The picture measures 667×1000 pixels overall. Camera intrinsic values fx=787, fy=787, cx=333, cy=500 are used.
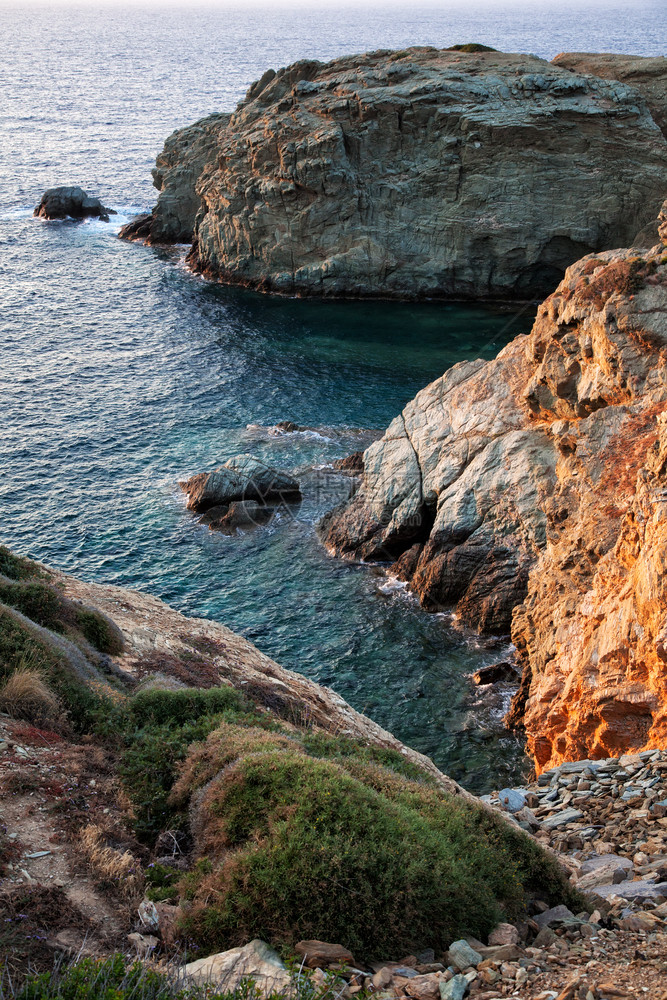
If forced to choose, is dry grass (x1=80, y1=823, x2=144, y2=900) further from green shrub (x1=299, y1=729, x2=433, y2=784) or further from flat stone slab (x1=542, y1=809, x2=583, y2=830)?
flat stone slab (x1=542, y1=809, x2=583, y2=830)

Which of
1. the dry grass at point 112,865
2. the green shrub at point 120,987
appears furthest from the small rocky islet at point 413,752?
the green shrub at point 120,987

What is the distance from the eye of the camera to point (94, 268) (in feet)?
297

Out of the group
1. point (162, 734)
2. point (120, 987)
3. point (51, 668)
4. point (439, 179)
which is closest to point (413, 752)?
point (162, 734)

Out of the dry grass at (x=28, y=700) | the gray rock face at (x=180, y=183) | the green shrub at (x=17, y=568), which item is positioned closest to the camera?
the dry grass at (x=28, y=700)

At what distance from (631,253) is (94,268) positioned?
227 feet

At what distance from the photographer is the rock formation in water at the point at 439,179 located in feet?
254

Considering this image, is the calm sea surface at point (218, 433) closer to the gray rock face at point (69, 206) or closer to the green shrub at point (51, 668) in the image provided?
the gray rock face at point (69, 206)

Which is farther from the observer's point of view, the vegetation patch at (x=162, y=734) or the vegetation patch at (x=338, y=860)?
the vegetation patch at (x=162, y=734)

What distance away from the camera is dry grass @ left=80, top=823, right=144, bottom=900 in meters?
13.5

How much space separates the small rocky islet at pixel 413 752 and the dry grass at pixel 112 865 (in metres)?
0.04

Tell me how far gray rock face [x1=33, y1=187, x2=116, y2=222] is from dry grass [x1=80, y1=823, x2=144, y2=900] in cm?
10581

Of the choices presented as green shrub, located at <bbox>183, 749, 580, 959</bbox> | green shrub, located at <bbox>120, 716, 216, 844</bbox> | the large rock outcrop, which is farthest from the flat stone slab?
the large rock outcrop

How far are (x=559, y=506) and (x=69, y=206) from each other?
9434 centimetres

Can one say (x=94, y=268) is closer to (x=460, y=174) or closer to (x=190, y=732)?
(x=460, y=174)
